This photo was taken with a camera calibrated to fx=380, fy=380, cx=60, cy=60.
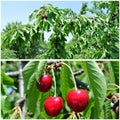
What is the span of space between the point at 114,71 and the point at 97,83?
149 millimetres

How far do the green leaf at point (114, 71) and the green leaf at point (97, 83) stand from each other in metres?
0.11

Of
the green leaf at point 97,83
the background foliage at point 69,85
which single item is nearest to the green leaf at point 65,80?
the background foliage at point 69,85

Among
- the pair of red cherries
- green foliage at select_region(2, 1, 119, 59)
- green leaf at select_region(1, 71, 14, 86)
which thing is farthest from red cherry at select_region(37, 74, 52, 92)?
green foliage at select_region(2, 1, 119, 59)

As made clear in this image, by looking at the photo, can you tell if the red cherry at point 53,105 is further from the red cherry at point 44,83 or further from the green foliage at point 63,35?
the green foliage at point 63,35

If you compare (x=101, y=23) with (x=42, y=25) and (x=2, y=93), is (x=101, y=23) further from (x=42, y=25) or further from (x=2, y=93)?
(x=2, y=93)

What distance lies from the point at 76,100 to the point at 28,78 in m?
0.20

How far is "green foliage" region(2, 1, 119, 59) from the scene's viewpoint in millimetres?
4594

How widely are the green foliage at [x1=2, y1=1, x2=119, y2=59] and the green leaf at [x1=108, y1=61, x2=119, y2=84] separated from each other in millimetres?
2742

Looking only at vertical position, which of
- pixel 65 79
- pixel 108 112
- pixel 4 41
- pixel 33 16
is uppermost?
pixel 33 16

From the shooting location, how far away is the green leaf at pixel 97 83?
1350mm

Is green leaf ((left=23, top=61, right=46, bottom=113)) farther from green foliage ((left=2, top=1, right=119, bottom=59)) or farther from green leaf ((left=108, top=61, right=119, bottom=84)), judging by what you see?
green foliage ((left=2, top=1, right=119, bottom=59))

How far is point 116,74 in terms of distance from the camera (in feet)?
4.94

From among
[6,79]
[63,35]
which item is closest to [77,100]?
[6,79]

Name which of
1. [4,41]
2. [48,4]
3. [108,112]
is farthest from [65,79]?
[48,4]
